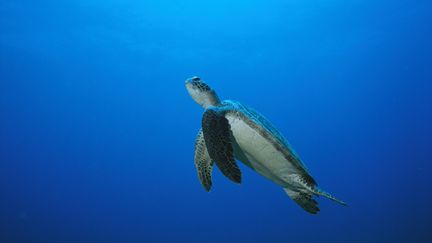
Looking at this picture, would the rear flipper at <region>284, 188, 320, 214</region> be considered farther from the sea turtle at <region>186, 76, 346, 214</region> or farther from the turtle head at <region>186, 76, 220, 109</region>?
the turtle head at <region>186, 76, 220, 109</region>

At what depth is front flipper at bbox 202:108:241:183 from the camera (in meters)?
3.23

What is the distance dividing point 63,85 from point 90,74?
410 cm

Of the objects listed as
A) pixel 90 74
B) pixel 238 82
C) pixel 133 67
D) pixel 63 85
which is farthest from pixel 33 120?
pixel 238 82

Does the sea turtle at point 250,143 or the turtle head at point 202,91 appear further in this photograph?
the turtle head at point 202,91

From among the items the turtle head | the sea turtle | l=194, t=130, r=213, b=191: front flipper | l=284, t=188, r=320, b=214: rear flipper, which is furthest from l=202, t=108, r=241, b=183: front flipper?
l=284, t=188, r=320, b=214: rear flipper

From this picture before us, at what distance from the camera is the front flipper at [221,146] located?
10.6 feet

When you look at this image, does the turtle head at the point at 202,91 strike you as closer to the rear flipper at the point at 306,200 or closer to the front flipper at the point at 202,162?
the front flipper at the point at 202,162

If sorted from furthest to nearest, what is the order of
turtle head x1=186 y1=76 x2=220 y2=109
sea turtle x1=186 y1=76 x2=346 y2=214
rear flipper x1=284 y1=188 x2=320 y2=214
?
rear flipper x1=284 y1=188 x2=320 y2=214 → turtle head x1=186 y1=76 x2=220 y2=109 → sea turtle x1=186 y1=76 x2=346 y2=214

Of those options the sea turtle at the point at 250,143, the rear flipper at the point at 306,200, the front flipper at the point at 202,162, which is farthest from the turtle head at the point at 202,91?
the rear flipper at the point at 306,200

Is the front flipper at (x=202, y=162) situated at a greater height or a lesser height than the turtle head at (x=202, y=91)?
lesser

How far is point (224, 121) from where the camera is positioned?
11.7 feet

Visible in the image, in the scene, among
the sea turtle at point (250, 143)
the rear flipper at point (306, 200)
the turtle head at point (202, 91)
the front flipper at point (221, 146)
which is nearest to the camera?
the front flipper at point (221, 146)

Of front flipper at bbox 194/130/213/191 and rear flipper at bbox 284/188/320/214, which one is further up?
front flipper at bbox 194/130/213/191

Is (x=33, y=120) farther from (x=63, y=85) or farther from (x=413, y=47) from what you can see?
(x=413, y=47)
